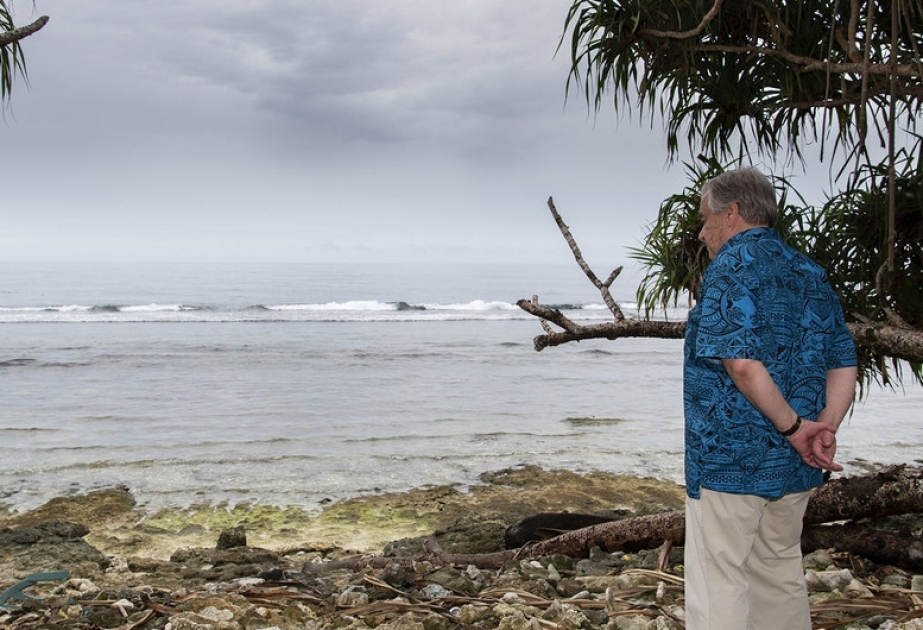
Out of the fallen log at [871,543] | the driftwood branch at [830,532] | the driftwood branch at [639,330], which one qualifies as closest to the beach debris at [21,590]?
the driftwood branch at [830,532]

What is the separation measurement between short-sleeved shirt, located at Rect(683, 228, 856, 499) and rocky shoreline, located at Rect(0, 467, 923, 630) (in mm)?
804

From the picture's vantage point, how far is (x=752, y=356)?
186cm

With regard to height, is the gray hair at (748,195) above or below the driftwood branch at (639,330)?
above

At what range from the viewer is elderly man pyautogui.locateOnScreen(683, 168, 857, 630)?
1916 mm

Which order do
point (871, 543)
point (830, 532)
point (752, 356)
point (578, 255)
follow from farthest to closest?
point (578, 255)
point (830, 532)
point (871, 543)
point (752, 356)

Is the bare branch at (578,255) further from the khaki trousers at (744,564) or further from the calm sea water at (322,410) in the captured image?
the calm sea water at (322,410)

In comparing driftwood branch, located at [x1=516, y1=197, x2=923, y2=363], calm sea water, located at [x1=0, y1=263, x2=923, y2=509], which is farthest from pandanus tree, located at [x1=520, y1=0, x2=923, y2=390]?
calm sea water, located at [x1=0, y1=263, x2=923, y2=509]

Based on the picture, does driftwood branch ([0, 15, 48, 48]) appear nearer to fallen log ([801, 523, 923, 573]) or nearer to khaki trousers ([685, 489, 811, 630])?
khaki trousers ([685, 489, 811, 630])

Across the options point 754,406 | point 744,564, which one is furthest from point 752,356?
point 744,564

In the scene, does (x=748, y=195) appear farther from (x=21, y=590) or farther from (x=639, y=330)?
(x=21, y=590)

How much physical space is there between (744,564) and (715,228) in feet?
→ 2.77

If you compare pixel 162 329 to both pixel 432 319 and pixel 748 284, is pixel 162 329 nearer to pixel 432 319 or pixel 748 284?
pixel 432 319

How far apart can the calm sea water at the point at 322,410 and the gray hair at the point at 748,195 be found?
484 cm

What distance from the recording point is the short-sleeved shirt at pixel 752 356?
192 centimetres
